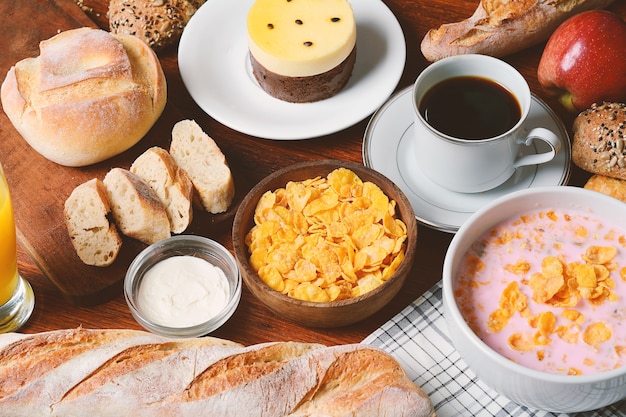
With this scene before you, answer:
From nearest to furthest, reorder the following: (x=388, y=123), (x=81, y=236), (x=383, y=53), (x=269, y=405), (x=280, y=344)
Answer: (x=269, y=405) < (x=280, y=344) < (x=81, y=236) < (x=388, y=123) < (x=383, y=53)

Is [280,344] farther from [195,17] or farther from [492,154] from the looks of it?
[195,17]

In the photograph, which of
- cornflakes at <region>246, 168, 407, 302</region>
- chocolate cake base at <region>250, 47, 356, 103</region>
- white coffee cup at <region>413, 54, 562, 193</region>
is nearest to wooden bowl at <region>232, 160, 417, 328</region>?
cornflakes at <region>246, 168, 407, 302</region>

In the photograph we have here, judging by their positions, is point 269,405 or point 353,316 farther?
point 353,316

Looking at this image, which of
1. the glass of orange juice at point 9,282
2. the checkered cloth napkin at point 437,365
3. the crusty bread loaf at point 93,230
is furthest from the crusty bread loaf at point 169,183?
the checkered cloth napkin at point 437,365

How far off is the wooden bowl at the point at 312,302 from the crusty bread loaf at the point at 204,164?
0.10 metres

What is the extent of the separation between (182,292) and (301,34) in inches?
26.0

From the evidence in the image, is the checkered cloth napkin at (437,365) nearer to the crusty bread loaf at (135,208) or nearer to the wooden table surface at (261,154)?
the wooden table surface at (261,154)

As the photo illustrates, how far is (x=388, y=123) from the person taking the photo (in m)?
2.01

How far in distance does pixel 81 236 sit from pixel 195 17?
0.68 metres

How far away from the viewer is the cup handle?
1812 millimetres

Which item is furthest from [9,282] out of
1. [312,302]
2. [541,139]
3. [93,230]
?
[541,139]

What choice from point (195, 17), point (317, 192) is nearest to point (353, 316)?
point (317, 192)

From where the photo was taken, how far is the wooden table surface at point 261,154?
1.79 meters

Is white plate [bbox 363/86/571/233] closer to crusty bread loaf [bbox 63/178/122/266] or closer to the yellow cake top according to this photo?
the yellow cake top
